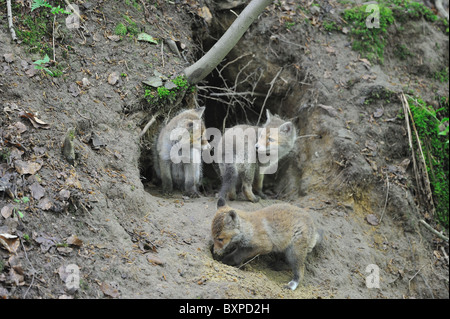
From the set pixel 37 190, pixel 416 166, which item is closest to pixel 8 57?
pixel 37 190

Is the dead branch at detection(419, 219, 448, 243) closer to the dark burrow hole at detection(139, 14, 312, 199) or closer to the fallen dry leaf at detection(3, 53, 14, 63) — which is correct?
the dark burrow hole at detection(139, 14, 312, 199)

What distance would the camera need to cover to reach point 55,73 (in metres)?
6.91

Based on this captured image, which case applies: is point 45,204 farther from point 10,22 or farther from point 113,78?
point 10,22

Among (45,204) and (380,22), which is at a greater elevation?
(380,22)

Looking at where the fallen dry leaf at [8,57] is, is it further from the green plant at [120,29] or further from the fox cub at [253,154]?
the fox cub at [253,154]

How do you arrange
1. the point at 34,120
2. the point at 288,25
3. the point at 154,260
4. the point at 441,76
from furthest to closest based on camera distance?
1. the point at 441,76
2. the point at 288,25
3. the point at 34,120
4. the point at 154,260

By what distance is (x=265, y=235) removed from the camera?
21.6ft

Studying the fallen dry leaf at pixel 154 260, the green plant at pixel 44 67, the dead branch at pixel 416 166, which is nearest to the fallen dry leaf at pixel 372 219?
the dead branch at pixel 416 166

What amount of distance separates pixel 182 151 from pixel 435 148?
572cm

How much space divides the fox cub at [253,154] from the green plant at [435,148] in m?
2.82

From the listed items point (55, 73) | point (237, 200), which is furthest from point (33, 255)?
point (237, 200)

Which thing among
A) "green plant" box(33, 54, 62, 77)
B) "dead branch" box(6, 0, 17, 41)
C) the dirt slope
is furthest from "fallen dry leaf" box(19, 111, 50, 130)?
"dead branch" box(6, 0, 17, 41)

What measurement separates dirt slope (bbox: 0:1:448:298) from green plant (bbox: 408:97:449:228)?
510mm

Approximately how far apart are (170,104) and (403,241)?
5.42 metres
